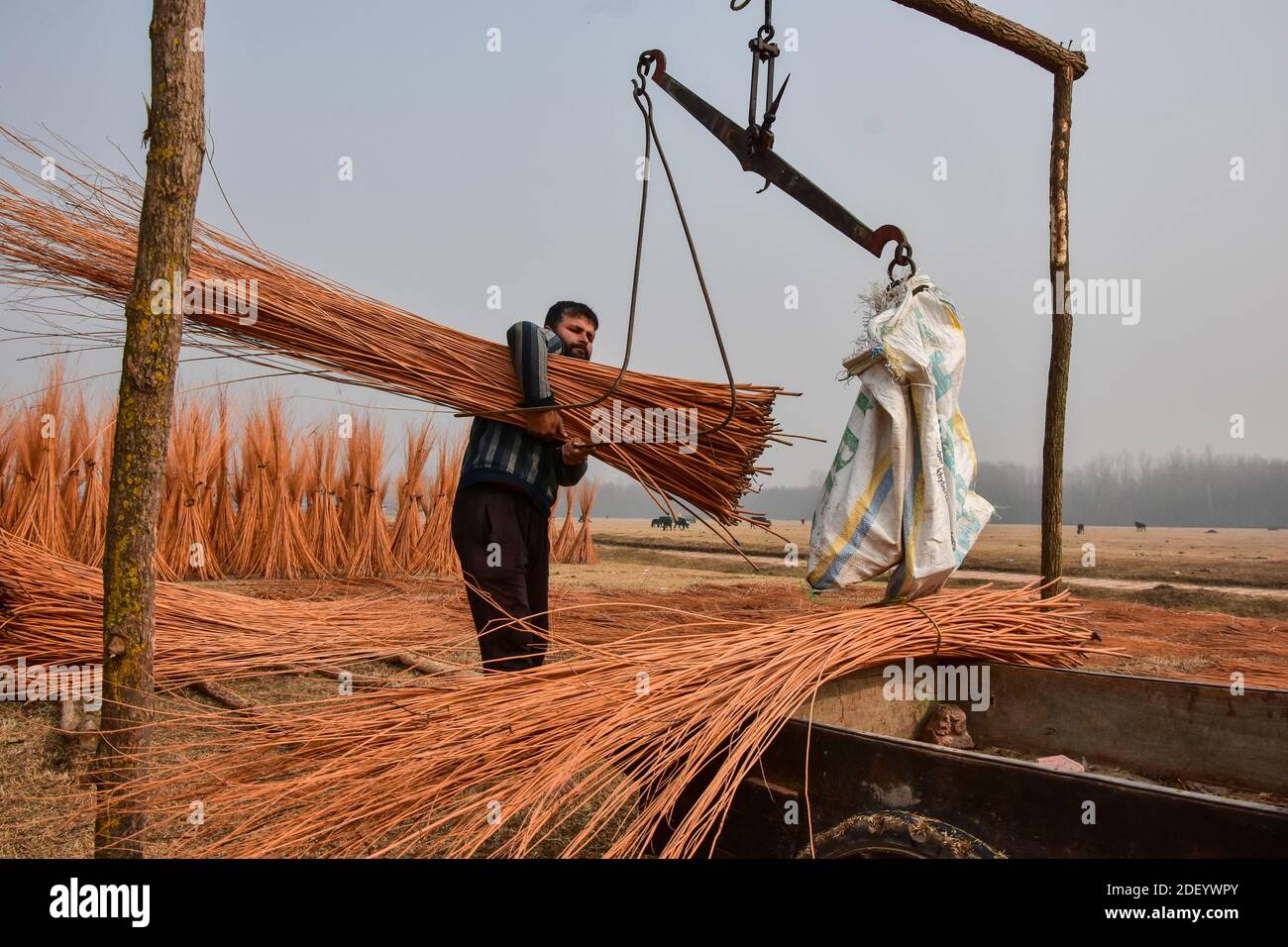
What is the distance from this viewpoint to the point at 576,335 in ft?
9.58

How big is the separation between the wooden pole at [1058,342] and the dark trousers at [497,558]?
7.05ft

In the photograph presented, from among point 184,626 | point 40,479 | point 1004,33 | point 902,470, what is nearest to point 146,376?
point 902,470

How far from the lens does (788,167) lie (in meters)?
2.74

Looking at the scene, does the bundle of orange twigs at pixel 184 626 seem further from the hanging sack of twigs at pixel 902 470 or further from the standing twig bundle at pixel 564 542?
the standing twig bundle at pixel 564 542

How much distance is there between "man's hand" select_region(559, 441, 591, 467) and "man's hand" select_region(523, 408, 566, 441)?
78 millimetres

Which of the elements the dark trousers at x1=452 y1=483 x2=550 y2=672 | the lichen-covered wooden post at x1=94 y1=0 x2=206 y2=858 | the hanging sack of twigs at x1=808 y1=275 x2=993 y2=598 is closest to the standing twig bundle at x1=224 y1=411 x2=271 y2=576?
the dark trousers at x1=452 y1=483 x2=550 y2=672

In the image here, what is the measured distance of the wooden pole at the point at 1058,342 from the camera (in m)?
3.45

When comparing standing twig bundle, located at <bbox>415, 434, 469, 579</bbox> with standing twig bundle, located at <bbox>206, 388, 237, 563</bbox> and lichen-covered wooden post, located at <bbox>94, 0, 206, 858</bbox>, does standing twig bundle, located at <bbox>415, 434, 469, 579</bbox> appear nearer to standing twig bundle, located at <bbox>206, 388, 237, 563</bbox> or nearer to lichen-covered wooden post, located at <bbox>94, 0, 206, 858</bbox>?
standing twig bundle, located at <bbox>206, 388, 237, 563</bbox>

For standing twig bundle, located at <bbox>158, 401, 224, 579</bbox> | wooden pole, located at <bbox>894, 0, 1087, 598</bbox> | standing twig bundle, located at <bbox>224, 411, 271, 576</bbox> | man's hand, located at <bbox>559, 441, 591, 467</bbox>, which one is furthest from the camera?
standing twig bundle, located at <bbox>224, 411, 271, 576</bbox>

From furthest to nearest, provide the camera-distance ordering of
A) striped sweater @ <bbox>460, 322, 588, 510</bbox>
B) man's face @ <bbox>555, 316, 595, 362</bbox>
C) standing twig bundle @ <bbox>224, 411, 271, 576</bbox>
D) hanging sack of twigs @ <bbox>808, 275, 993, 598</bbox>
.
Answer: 1. standing twig bundle @ <bbox>224, 411, 271, 576</bbox>
2. man's face @ <bbox>555, 316, 595, 362</bbox>
3. striped sweater @ <bbox>460, 322, 588, 510</bbox>
4. hanging sack of twigs @ <bbox>808, 275, 993, 598</bbox>

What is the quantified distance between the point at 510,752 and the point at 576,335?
1.63 metres

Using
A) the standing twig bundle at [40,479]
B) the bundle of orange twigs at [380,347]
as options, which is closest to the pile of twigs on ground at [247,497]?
the standing twig bundle at [40,479]

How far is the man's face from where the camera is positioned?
2.90 meters

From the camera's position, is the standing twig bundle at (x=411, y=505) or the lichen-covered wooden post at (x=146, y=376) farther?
the standing twig bundle at (x=411, y=505)
